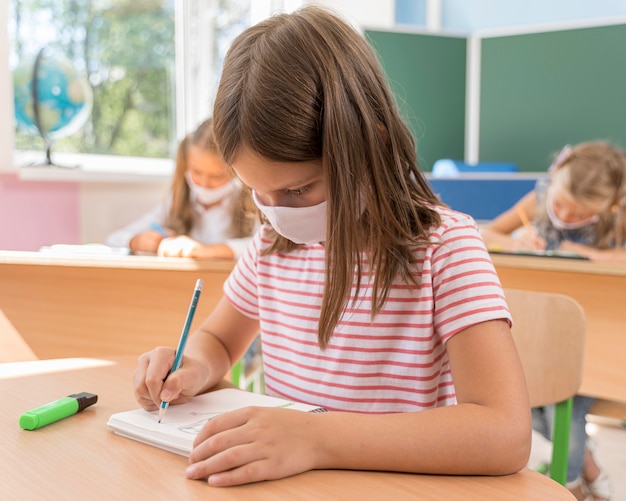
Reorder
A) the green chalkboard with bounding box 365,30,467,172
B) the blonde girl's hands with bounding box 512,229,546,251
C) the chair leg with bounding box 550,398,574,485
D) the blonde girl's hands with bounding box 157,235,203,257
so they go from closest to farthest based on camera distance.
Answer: the chair leg with bounding box 550,398,574,485
the blonde girl's hands with bounding box 157,235,203,257
the blonde girl's hands with bounding box 512,229,546,251
the green chalkboard with bounding box 365,30,467,172

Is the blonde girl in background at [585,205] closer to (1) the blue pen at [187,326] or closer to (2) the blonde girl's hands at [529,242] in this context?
(2) the blonde girl's hands at [529,242]

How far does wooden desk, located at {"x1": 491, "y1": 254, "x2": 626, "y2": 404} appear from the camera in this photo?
186cm

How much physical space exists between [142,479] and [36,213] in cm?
218

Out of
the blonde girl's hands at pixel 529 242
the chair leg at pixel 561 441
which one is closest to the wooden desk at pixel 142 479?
the chair leg at pixel 561 441

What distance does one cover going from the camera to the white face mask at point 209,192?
8.36 feet

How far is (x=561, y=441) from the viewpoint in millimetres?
1364

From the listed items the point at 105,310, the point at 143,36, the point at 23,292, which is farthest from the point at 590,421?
the point at 143,36

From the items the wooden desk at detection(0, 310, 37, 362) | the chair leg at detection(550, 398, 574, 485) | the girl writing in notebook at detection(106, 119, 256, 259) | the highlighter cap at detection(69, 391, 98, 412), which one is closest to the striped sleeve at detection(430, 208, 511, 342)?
the highlighter cap at detection(69, 391, 98, 412)

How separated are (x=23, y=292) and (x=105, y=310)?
0.65 ft

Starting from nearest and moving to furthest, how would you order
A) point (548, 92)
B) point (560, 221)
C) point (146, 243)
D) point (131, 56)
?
point (146, 243) → point (560, 221) → point (131, 56) → point (548, 92)

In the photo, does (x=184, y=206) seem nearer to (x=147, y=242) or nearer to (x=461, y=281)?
(x=147, y=242)

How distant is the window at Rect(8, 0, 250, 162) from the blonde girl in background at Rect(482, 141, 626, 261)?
1341 mm

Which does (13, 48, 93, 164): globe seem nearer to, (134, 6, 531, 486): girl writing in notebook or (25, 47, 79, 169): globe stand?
(25, 47, 79, 169): globe stand

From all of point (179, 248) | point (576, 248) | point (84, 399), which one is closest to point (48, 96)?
point (179, 248)
